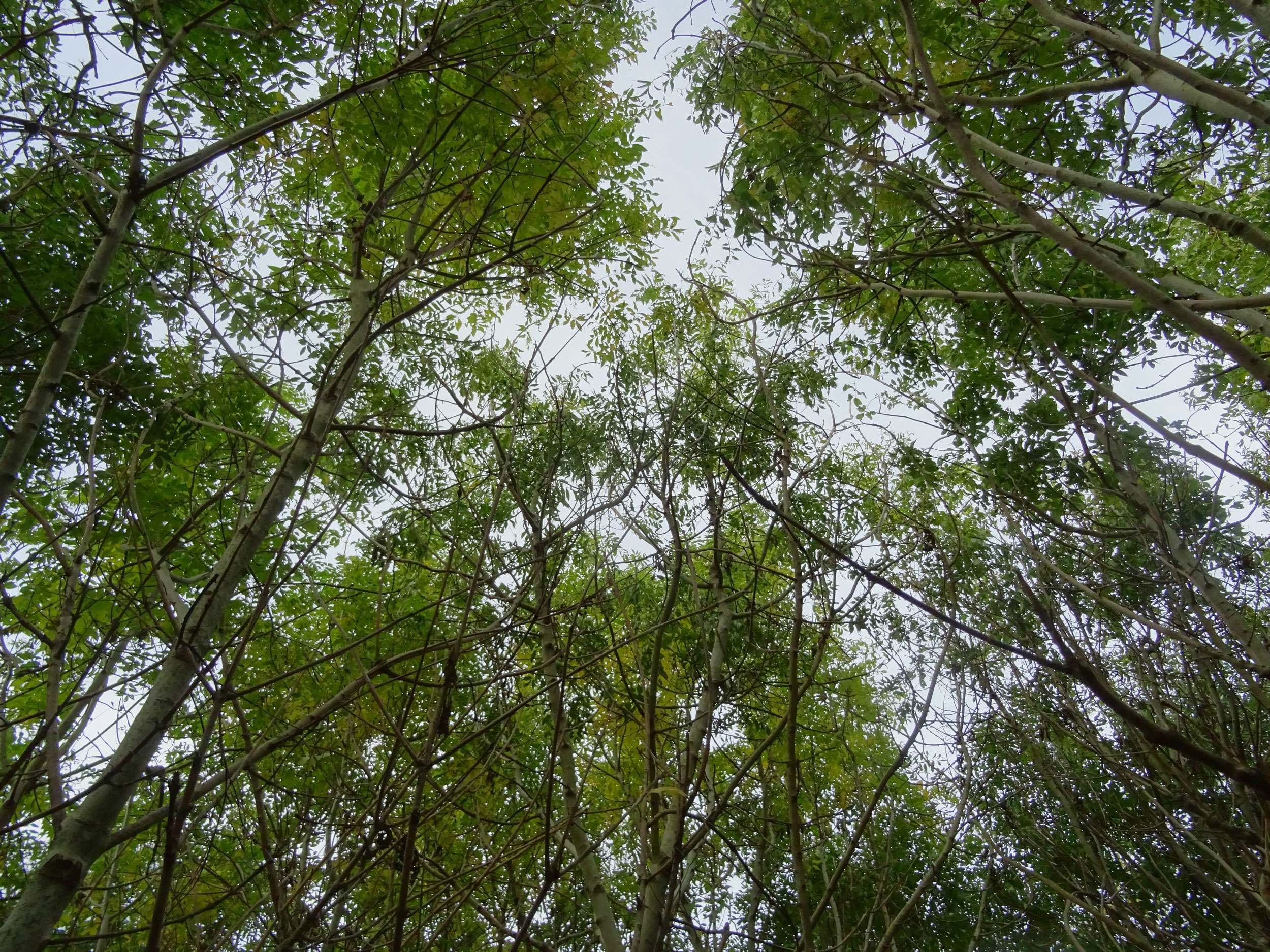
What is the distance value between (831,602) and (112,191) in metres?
2.07

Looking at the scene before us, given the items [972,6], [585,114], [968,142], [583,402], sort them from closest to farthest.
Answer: [968,142] → [972,6] → [585,114] → [583,402]

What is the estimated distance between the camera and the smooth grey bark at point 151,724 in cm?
120

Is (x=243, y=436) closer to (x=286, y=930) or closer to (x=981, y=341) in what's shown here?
(x=286, y=930)

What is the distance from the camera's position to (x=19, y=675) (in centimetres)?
187

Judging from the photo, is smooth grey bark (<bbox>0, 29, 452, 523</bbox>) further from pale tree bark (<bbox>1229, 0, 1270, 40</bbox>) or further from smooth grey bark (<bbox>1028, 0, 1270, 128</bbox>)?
pale tree bark (<bbox>1229, 0, 1270, 40</bbox>)

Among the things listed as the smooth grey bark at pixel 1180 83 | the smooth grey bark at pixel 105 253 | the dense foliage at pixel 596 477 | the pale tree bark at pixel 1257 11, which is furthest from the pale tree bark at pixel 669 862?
the pale tree bark at pixel 1257 11

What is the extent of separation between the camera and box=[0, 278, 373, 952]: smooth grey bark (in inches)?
47.4

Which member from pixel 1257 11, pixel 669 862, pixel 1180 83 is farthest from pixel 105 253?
pixel 1180 83

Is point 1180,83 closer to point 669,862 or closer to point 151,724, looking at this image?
point 669,862

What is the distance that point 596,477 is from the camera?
3.99m

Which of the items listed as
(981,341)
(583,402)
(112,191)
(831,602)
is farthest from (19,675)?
(981,341)

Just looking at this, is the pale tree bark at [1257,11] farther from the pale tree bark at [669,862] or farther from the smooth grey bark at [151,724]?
the smooth grey bark at [151,724]

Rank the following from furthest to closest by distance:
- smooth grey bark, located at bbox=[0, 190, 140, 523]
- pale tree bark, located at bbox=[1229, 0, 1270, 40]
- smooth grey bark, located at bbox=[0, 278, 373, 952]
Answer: pale tree bark, located at bbox=[1229, 0, 1270, 40] → smooth grey bark, located at bbox=[0, 190, 140, 523] → smooth grey bark, located at bbox=[0, 278, 373, 952]

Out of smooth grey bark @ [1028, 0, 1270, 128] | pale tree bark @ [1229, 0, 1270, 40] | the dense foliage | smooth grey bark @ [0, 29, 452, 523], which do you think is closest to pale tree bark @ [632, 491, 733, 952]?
the dense foliage
